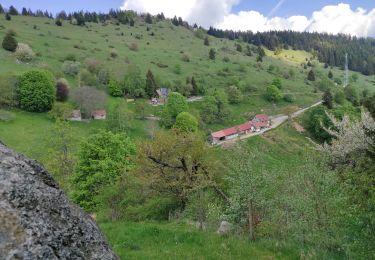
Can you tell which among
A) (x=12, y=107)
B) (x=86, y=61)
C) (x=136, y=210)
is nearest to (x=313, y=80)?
(x=86, y=61)

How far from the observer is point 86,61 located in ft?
431

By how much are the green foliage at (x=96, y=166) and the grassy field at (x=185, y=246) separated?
24.4m

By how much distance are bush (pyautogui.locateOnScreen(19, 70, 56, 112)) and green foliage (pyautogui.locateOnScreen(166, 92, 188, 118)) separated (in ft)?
94.7

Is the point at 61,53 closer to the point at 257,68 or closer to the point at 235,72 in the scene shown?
the point at 235,72

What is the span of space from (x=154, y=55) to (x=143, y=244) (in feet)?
529

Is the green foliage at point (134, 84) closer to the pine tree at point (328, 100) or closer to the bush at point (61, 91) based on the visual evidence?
the bush at point (61, 91)

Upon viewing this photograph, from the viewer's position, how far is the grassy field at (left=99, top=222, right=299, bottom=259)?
492 inches

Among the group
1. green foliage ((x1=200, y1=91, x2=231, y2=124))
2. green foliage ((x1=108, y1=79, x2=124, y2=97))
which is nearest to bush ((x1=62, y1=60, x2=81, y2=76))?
green foliage ((x1=108, y1=79, x2=124, y2=97))

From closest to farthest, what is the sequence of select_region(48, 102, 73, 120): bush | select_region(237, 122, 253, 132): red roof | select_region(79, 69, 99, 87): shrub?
1. select_region(48, 102, 73, 120): bush
2. select_region(237, 122, 253, 132): red roof
3. select_region(79, 69, 99, 87): shrub

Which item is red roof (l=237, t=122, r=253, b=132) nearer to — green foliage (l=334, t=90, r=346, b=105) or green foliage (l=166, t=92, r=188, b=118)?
green foliage (l=166, t=92, r=188, b=118)

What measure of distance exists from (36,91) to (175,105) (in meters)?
34.4

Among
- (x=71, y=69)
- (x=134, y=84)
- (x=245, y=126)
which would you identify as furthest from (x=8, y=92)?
(x=245, y=126)

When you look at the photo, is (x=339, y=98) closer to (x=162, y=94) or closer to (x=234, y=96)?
(x=234, y=96)

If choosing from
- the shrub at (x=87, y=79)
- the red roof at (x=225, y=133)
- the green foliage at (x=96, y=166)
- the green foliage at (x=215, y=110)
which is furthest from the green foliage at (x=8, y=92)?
the green foliage at (x=96, y=166)
